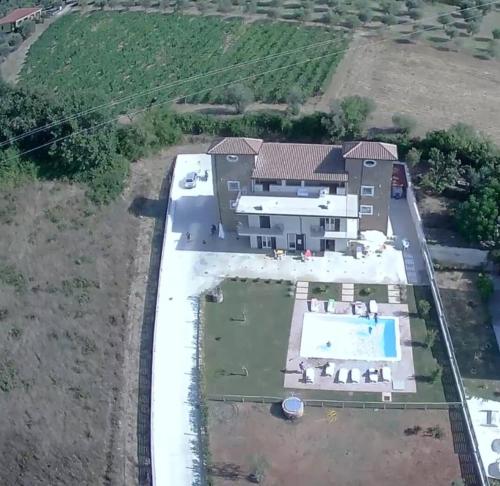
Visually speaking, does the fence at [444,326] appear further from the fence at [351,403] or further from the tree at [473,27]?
the tree at [473,27]

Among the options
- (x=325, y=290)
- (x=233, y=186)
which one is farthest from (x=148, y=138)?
(x=325, y=290)

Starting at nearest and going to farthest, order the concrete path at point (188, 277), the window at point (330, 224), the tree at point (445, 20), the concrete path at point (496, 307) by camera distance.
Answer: the concrete path at point (188, 277), the concrete path at point (496, 307), the window at point (330, 224), the tree at point (445, 20)

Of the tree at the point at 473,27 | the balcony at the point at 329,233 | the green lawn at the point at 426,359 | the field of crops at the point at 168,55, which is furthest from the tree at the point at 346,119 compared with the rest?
the tree at the point at 473,27

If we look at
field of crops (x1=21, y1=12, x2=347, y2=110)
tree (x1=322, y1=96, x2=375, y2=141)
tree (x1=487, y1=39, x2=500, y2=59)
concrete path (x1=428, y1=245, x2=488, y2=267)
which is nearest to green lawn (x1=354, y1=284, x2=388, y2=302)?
concrete path (x1=428, y1=245, x2=488, y2=267)

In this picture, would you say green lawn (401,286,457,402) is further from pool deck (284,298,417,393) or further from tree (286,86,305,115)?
tree (286,86,305,115)

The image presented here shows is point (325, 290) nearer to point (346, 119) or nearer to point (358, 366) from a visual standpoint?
point (358, 366)

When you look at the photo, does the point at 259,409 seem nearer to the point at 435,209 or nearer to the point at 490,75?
the point at 435,209
